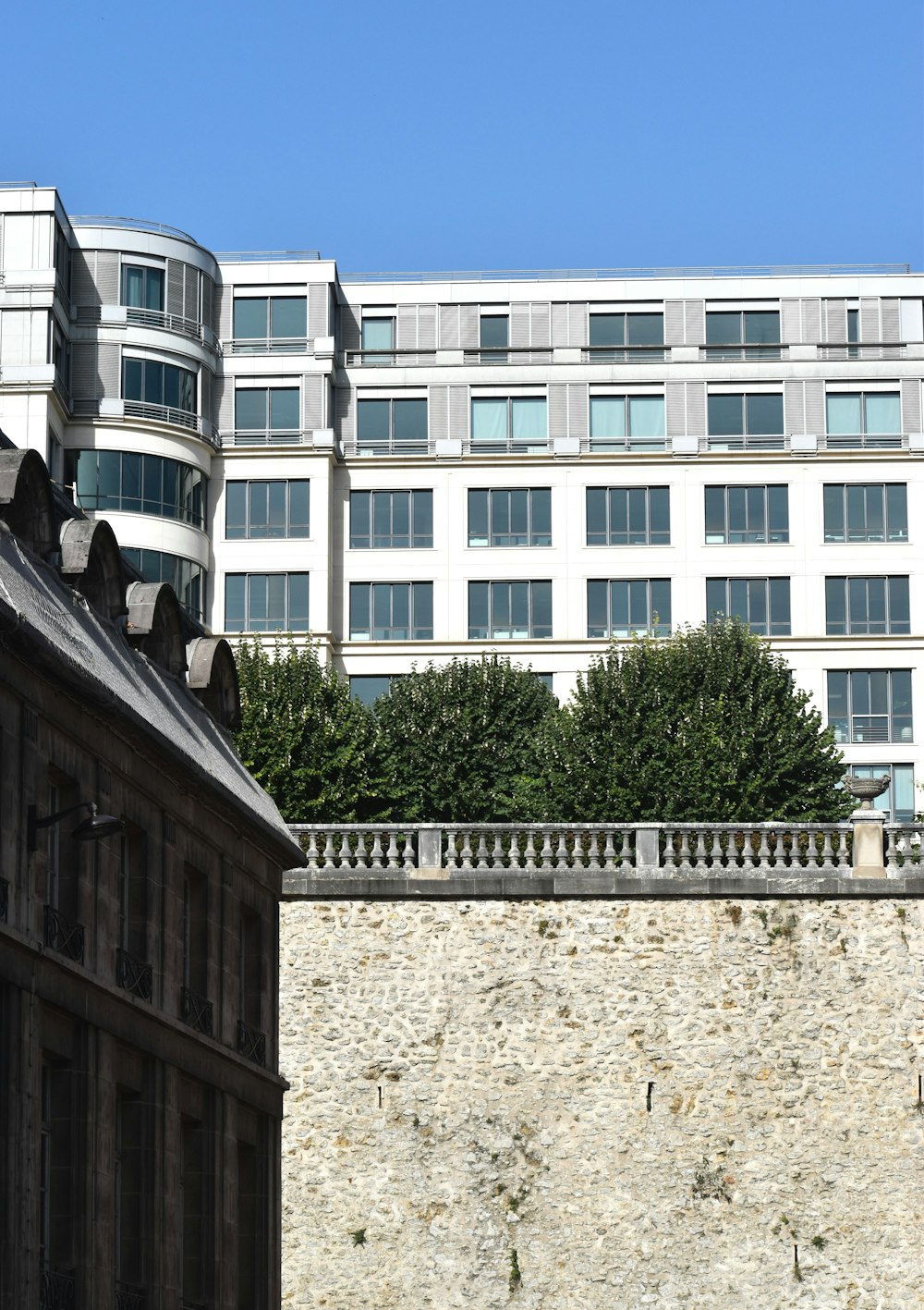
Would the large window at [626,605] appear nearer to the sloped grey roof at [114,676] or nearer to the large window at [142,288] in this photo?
the large window at [142,288]

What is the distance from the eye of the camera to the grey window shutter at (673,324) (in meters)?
65.1

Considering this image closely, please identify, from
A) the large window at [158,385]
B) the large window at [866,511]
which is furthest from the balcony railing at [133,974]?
the large window at [866,511]

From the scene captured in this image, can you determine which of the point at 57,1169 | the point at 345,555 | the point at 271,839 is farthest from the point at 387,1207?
the point at 345,555

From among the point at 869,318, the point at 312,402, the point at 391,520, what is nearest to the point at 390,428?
the point at 312,402

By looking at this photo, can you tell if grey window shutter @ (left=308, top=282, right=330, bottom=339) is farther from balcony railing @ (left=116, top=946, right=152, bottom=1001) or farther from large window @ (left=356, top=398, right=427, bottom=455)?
balcony railing @ (left=116, top=946, right=152, bottom=1001)

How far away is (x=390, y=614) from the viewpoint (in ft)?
207

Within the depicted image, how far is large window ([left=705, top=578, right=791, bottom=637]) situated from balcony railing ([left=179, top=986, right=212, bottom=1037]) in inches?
1463

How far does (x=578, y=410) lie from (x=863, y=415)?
7.66 metres

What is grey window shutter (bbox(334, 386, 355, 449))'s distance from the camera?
64.6 m

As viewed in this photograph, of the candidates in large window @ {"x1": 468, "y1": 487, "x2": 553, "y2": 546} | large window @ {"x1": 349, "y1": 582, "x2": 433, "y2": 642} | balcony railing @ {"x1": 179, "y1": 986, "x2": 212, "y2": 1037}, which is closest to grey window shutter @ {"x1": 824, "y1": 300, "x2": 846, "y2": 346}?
large window @ {"x1": 468, "y1": 487, "x2": 553, "y2": 546}

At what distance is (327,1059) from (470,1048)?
7.49 feet

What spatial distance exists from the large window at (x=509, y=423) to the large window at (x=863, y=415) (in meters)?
7.78

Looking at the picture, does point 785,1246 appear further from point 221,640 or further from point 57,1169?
point 57,1169

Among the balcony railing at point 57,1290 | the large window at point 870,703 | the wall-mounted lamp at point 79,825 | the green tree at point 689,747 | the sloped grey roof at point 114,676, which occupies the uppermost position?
the large window at point 870,703
